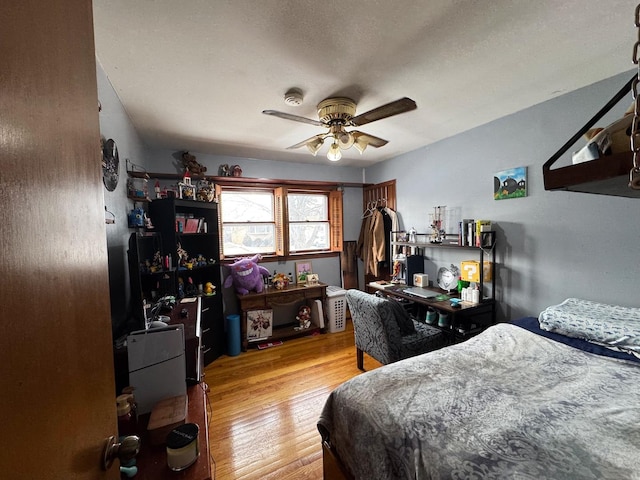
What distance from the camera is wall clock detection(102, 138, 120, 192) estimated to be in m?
1.62

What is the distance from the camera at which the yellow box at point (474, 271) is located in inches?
104


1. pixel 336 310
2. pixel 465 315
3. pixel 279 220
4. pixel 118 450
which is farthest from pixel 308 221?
pixel 118 450

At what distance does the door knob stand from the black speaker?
3.17 meters

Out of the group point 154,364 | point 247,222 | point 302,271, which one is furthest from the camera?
point 302,271

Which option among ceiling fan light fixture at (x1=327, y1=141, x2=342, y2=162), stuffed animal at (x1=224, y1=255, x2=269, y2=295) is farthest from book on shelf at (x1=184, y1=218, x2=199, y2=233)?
ceiling fan light fixture at (x1=327, y1=141, x2=342, y2=162)

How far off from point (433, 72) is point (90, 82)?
1857 mm

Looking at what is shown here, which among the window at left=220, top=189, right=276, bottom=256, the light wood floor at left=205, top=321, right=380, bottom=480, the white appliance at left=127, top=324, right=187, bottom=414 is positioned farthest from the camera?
the window at left=220, top=189, right=276, bottom=256

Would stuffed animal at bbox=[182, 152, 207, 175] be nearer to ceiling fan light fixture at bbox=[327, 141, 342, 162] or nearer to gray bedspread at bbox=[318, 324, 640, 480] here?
ceiling fan light fixture at bbox=[327, 141, 342, 162]

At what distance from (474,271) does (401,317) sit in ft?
3.24

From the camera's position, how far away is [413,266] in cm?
340

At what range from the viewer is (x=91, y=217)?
2.03ft

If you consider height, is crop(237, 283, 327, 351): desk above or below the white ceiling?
below

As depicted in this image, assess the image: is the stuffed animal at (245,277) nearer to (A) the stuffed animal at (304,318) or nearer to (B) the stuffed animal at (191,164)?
(A) the stuffed animal at (304,318)

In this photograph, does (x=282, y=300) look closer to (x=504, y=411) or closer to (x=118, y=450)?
(x=504, y=411)
